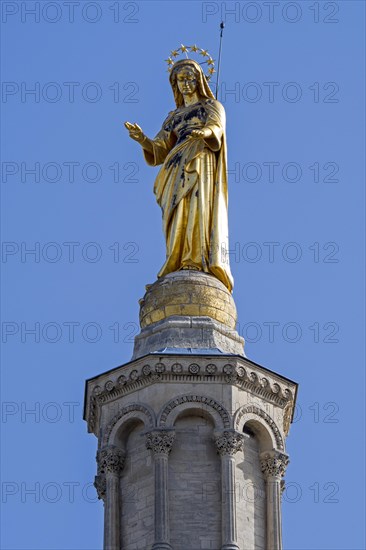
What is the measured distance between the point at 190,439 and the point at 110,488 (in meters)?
1.72

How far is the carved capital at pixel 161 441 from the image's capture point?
39812 mm

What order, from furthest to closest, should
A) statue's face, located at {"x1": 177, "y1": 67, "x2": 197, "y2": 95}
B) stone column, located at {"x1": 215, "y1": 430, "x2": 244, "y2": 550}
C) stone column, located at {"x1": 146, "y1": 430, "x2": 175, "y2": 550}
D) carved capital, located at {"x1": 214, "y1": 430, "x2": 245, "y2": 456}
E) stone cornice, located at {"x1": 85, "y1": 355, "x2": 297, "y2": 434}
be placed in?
1. statue's face, located at {"x1": 177, "y1": 67, "x2": 197, "y2": 95}
2. stone cornice, located at {"x1": 85, "y1": 355, "x2": 297, "y2": 434}
3. carved capital, located at {"x1": 214, "y1": 430, "x2": 245, "y2": 456}
4. stone column, located at {"x1": 215, "y1": 430, "x2": 244, "y2": 550}
5. stone column, located at {"x1": 146, "y1": 430, "x2": 175, "y2": 550}

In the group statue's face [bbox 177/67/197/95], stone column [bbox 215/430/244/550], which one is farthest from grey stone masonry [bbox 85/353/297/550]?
statue's face [bbox 177/67/197/95]

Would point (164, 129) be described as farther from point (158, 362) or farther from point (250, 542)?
point (250, 542)

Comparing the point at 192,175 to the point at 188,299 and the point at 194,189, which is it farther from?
the point at 188,299

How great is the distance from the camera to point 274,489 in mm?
40406

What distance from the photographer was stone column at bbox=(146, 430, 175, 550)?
38.8 meters

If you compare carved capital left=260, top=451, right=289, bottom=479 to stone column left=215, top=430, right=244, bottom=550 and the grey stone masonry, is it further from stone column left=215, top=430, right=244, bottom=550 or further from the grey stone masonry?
stone column left=215, top=430, right=244, bottom=550

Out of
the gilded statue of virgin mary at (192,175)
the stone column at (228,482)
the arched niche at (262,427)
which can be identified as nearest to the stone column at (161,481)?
the stone column at (228,482)

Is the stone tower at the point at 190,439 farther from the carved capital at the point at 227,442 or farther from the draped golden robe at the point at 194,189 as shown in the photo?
the draped golden robe at the point at 194,189

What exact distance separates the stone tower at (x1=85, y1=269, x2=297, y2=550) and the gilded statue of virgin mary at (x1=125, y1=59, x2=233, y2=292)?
152cm

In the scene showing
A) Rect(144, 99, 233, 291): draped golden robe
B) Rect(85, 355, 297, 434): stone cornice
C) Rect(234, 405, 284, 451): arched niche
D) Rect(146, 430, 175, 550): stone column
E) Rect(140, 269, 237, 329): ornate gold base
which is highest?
Rect(144, 99, 233, 291): draped golden robe

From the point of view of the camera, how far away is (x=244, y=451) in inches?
1594

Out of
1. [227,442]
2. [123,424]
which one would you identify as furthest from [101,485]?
[227,442]
